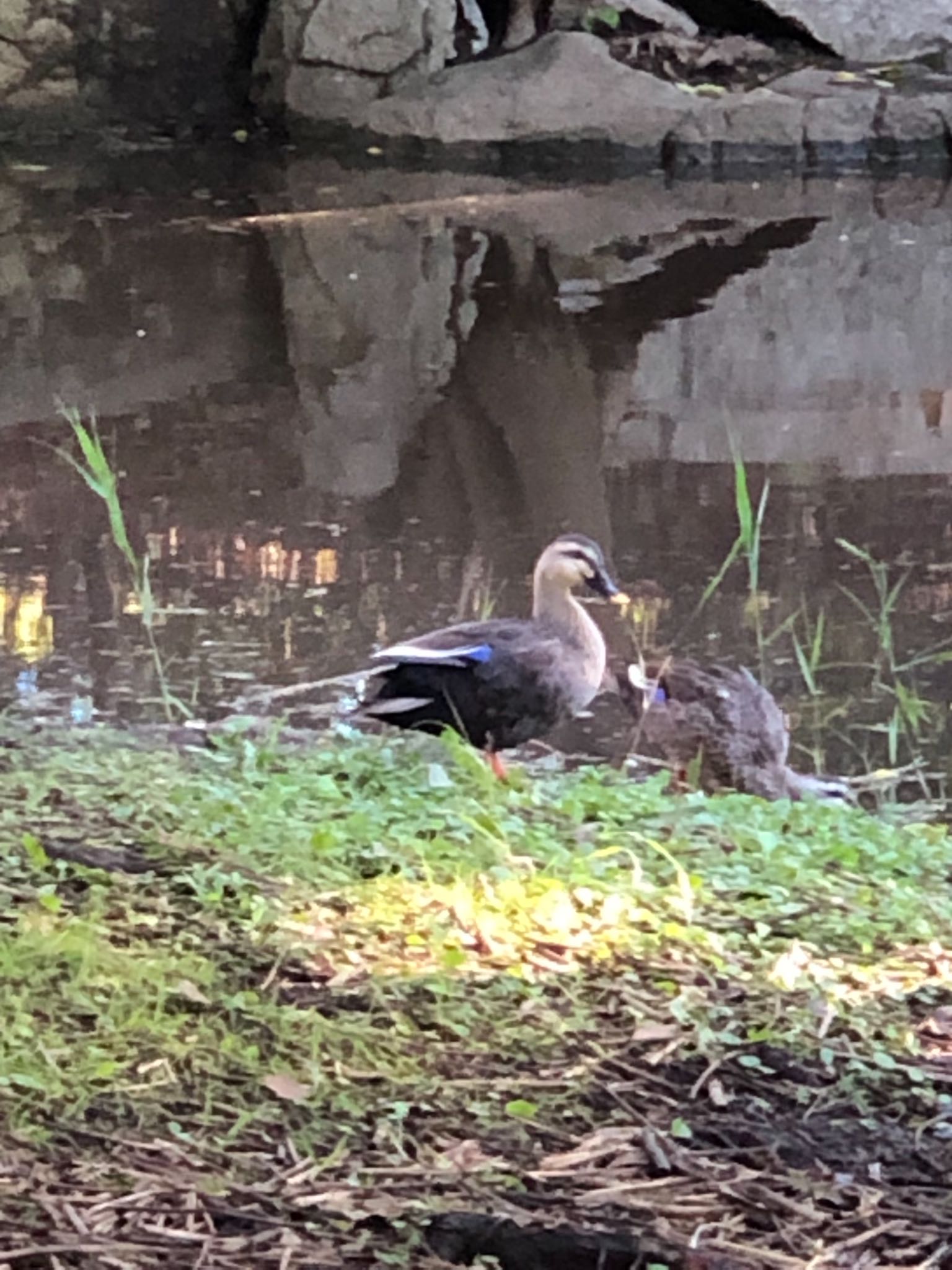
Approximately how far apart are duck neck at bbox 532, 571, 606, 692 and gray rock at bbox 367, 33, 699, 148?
9.62m

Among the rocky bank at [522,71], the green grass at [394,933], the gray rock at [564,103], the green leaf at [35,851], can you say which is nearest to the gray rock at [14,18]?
the rocky bank at [522,71]

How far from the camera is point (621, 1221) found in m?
2.02

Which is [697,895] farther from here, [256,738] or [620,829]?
[256,738]

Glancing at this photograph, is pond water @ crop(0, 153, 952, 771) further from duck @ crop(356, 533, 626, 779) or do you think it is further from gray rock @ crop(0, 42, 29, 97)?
gray rock @ crop(0, 42, 29, 97)

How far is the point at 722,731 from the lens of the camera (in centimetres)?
454

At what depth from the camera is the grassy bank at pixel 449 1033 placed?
2027 millimetres

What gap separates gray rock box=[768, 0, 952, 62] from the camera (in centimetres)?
1390

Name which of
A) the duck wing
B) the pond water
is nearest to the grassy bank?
the duck wing

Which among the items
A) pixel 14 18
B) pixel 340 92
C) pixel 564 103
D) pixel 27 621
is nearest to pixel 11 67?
pixel 14 18

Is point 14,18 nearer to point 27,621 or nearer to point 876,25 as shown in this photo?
point 876,25

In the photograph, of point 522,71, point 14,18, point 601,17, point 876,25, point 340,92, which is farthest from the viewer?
point 14,18

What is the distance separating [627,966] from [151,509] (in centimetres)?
387

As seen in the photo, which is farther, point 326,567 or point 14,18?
point 14,18

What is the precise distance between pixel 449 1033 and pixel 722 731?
7.31 feet
